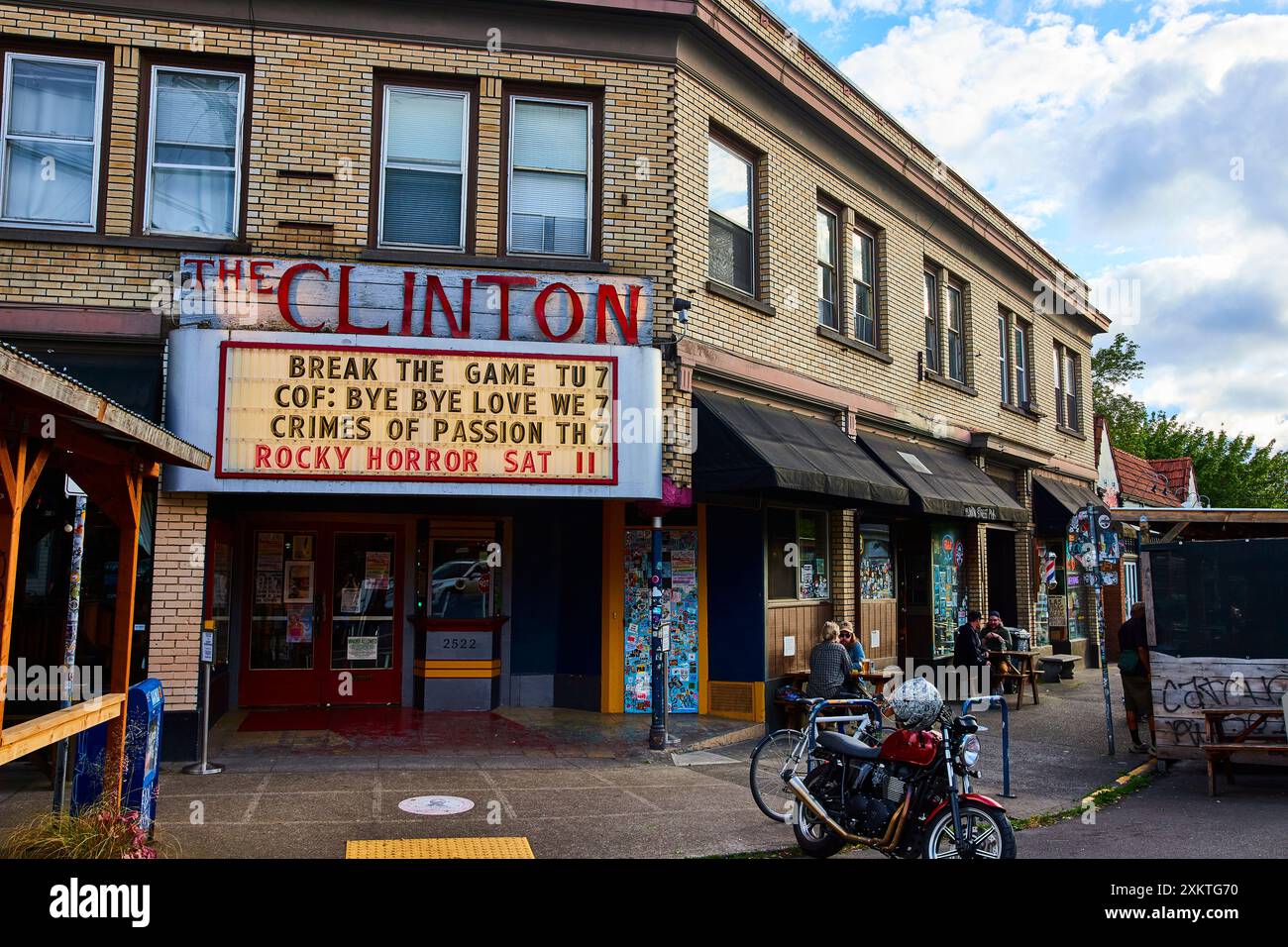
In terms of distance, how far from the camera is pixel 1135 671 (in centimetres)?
1245

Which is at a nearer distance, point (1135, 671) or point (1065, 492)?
point (1135, 671)

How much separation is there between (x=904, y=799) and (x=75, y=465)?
5.94 meters

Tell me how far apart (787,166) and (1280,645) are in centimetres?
814

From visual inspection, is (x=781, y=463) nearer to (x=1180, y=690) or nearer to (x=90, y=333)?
(x=1180, y=690)

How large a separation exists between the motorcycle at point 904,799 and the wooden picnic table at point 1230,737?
433 centimetres

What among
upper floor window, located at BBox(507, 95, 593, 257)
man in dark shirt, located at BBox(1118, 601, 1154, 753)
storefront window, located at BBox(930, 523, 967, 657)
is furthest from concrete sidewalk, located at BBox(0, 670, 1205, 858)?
storefront window, located at BBox(930, 523, 967, 657)

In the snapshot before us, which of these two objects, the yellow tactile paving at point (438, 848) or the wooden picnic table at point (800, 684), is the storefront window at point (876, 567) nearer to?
the wooden picnic table at point (800, 684)

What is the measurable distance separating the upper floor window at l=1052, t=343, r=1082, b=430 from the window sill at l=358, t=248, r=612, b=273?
1609 cm

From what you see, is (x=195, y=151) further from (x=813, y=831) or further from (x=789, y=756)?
(x=813, y=831)

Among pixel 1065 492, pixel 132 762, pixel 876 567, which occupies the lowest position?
pixel 132 762

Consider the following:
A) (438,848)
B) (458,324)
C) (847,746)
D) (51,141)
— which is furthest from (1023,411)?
(51,141)

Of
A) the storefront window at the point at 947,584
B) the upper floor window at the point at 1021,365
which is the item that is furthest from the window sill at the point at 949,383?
the upper floor window at the point at 1021,365

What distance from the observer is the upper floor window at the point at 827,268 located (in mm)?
14828

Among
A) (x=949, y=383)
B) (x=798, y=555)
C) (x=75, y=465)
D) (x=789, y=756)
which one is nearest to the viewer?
(x=75, y=465)
